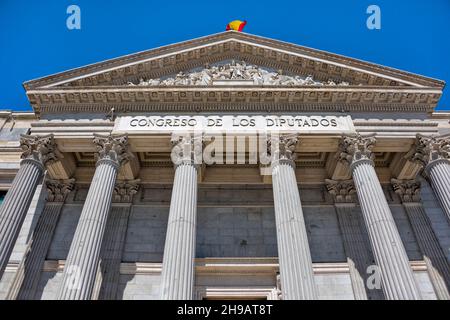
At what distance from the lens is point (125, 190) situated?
2206 centimetres

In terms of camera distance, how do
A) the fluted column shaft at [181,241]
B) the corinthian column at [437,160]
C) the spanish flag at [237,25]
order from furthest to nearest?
the spanish flag at [237,25], the corinthian column at [437,160], the fluted column shaft at [181,241]

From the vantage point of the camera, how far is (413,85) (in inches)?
816

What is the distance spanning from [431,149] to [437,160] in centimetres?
65

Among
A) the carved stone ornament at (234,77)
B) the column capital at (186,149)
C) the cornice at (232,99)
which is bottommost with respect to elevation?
the column capital at (186,149)

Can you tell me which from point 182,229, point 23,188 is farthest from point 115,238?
point 182,229

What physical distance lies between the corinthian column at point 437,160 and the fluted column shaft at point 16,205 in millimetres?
17871

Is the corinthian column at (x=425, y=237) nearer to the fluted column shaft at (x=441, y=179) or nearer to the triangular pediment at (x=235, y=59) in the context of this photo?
the fluted column shaft at (x=441, y=179)

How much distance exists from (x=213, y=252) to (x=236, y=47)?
11.8m

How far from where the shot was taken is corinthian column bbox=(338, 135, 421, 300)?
14205mm

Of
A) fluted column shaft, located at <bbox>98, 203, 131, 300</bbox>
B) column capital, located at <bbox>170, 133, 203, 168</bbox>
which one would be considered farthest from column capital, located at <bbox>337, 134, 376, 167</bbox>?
fluted column shaft, located at <bbox>98, 203, 131, 300</bbox>

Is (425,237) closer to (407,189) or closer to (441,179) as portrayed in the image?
(407,189)

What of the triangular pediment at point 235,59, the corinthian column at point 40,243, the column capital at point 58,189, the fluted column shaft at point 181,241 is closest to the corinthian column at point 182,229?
the fluted column shaft at point 181,241

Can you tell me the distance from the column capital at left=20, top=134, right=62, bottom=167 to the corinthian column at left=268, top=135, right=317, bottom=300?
10490 millimetres

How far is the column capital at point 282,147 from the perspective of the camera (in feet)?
60.6
